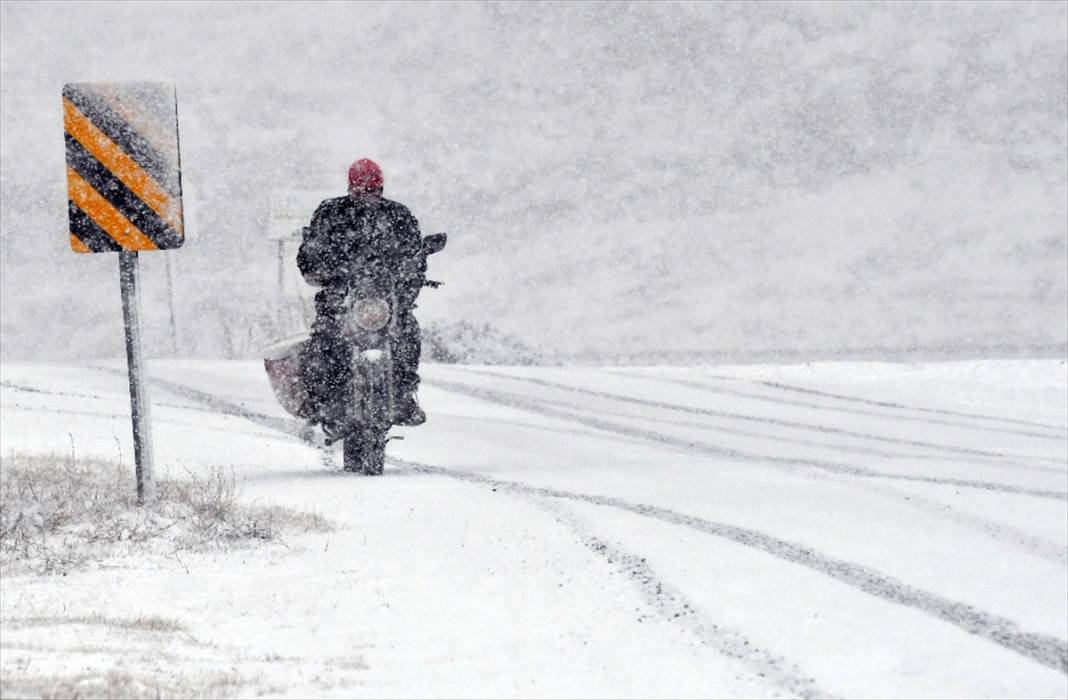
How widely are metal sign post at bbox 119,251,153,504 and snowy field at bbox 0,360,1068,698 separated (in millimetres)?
664

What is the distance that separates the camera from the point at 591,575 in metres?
5.90

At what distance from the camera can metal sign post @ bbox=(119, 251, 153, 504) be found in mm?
7527

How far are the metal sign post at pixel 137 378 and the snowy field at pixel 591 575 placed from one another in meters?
0.66

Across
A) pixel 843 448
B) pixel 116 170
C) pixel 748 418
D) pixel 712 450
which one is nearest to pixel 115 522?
pixel 116 170

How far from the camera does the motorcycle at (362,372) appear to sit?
8.94 meters

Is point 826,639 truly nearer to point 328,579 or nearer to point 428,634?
point 428,634

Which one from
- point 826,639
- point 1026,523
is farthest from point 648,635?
point 1026,523

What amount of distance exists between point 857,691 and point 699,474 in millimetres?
5442

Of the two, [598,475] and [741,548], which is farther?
[598,475]

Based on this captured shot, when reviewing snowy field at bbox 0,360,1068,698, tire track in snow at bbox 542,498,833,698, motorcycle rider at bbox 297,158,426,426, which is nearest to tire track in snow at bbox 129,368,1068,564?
snowy field at bbox 0,360,1068,698

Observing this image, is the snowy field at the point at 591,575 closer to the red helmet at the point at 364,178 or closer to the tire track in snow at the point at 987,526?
the tire track in snow at the point at 987,526

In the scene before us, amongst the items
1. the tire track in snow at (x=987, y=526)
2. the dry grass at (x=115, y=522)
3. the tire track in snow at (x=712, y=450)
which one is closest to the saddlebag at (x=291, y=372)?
the tire track in snow at (x=987, y=526)

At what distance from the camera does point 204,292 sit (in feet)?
129

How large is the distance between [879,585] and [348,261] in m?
4.21
